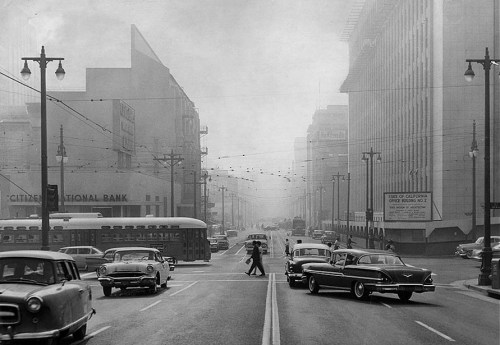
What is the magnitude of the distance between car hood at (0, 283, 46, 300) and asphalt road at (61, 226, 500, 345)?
1.88 metres

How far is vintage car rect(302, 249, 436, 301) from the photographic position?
20.2 metres

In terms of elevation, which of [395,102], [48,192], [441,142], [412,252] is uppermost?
[395,102]

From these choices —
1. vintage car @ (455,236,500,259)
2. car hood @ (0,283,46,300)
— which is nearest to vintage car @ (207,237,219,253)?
vintage car @ (455,236,500,259)

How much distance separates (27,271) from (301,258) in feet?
51.5

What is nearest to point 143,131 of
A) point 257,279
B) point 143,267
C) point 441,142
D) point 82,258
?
point 441,142

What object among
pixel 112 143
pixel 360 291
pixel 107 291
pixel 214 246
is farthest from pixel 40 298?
pixel 112 143

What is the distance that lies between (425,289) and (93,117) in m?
68.3

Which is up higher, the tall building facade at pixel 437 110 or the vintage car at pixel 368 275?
the tall building facade at pixel 437 110

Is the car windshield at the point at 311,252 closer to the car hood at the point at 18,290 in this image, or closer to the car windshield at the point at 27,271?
the car windshield at the point at 27,271

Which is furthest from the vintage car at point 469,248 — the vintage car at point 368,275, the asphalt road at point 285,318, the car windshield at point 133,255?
the car windshield at point 133,255

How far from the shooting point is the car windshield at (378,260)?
21.3 m

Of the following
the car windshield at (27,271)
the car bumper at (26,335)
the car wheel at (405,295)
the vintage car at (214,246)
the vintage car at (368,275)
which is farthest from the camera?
the vintage car at (214,246)

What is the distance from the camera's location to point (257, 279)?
103 feet

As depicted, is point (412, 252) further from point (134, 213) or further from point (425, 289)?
point (425, 289)
